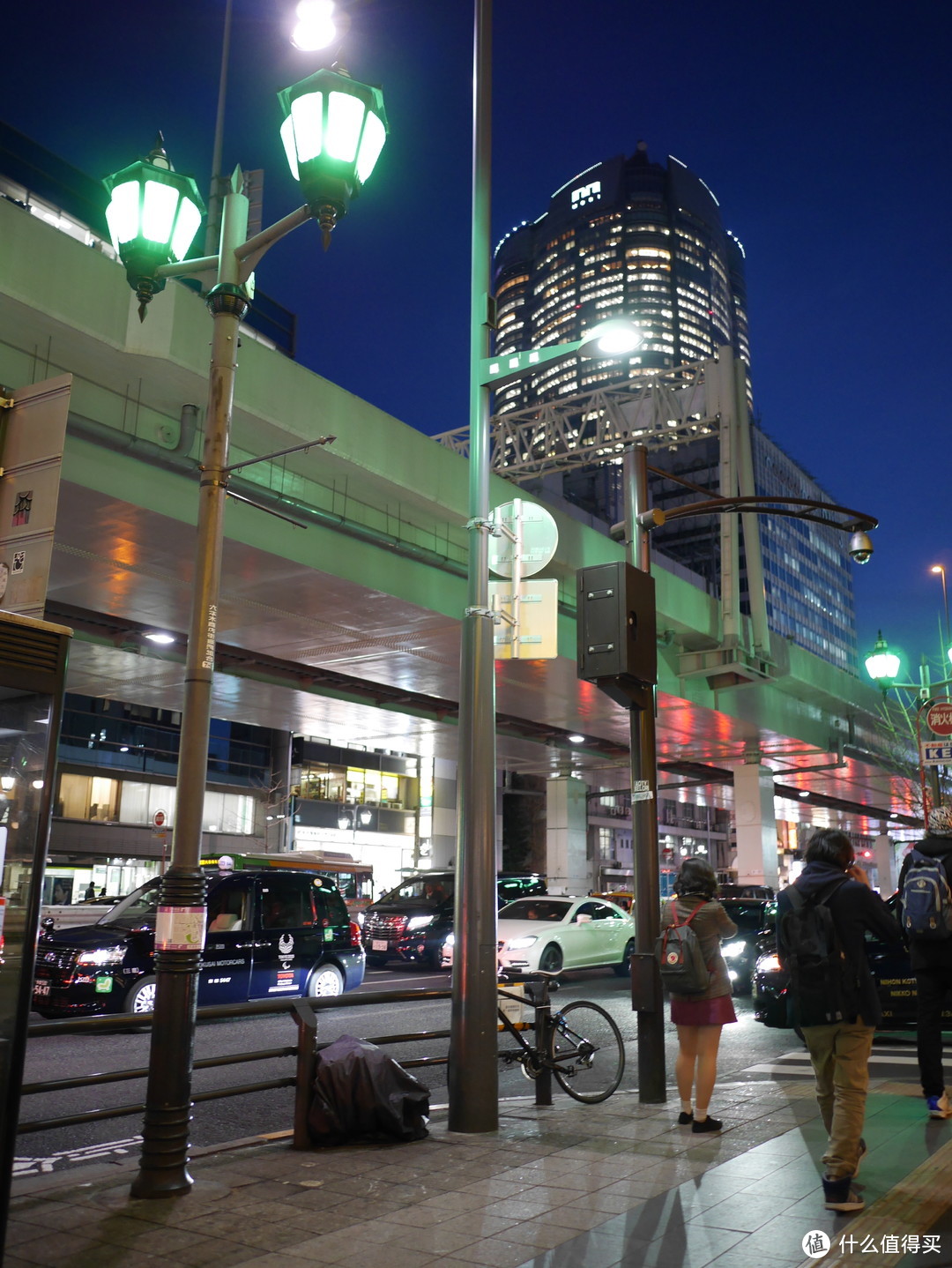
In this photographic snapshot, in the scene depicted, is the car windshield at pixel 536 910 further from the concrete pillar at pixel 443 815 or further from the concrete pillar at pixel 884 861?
the concrete pillar at pixel 884 861

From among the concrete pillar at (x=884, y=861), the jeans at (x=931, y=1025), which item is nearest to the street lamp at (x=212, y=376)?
the jeans at (x=931, y=1025)

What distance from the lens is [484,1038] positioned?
7.45 metres

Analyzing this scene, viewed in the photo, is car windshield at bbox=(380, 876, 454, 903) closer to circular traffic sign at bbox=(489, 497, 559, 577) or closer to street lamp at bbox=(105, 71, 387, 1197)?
circular traffic sign at bbox=(489, 497, 559, 577)

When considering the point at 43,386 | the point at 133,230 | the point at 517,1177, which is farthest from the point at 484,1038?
the point at 133,230

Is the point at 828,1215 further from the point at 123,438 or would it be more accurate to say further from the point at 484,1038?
the point at 123,438

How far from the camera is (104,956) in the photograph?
13.0m

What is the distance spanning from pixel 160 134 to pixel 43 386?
2632 millimetres

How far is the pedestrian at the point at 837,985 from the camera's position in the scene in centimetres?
550

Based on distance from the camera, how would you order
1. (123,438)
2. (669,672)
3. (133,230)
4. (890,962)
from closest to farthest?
(133,230), (890,962), (123,438), (669,672)

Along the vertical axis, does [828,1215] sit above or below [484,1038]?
below

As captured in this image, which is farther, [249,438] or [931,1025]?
[249,438]

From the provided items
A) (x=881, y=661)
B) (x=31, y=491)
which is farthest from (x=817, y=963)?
(x=881, y=661)

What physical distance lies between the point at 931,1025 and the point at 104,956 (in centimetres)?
960

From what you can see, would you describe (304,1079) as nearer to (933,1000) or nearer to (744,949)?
(933,1000)
